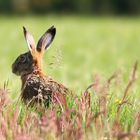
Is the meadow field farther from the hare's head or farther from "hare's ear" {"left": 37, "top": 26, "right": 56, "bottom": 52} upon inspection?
"hare's ear" {"left": 37, "top": 26, "right": 56, "bottom": 52}

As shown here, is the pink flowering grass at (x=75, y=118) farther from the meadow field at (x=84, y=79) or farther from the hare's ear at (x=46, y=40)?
the hare's ear at (x=46, y=40)

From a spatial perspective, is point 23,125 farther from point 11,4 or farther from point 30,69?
point 11,4

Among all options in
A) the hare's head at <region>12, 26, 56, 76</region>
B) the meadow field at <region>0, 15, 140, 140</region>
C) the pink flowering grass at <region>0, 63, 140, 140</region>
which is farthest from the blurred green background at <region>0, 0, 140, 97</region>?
the pink flowering grass at <region>0, 63, 140, 140</region>

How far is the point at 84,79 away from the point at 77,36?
9.18m

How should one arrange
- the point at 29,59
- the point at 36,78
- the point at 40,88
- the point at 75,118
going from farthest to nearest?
the point at 29,59
the point at 36,78
the point at 40,88
the point at 75,118

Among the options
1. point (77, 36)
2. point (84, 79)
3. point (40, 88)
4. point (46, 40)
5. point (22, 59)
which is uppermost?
point (46, 40)

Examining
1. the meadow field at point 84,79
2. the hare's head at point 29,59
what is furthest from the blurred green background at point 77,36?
the hare's head at point 29,59

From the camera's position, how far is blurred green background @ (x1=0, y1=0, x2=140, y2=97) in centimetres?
1196

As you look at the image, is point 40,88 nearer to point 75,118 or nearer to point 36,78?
point 36,78

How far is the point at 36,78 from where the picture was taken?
602 cm

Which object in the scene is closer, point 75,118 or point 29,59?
point 75,118

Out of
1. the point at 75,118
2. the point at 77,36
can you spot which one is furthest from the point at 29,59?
the point at 77,36

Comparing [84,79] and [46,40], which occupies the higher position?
[46,40]

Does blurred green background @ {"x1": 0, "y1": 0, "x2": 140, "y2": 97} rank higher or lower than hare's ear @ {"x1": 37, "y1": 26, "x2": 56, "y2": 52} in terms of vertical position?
lower
